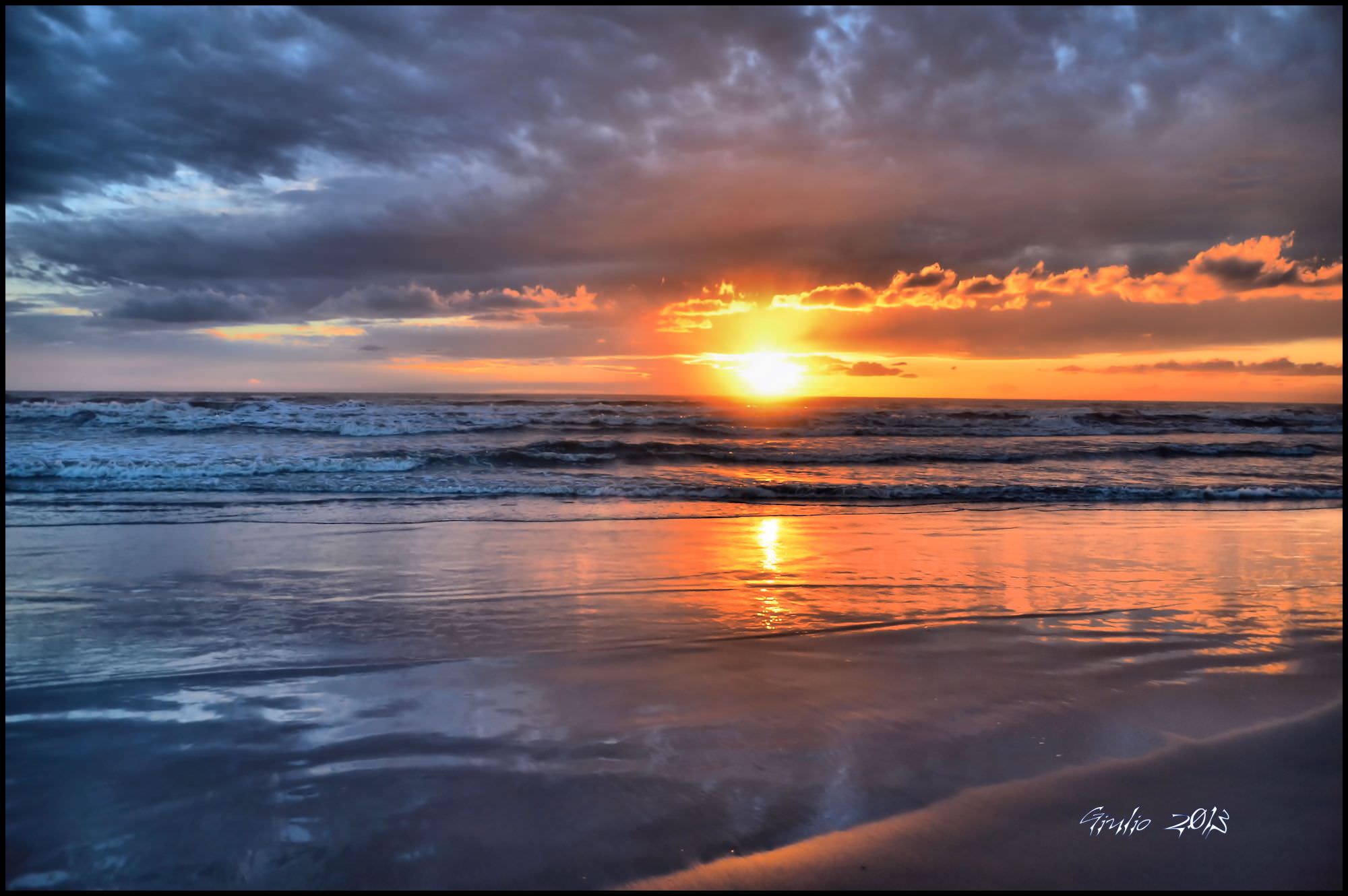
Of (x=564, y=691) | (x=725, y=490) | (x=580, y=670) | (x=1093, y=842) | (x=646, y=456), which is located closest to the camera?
(x=1093, y=842)

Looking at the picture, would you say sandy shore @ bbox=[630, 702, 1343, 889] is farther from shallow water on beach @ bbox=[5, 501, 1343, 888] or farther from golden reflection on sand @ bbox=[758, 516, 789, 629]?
golden reflection on sand @ bbox=[758, 516, 789, 629]

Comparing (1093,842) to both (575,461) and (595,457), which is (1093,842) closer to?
(575,461)

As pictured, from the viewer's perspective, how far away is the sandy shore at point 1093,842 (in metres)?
2.24

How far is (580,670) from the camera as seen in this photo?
4000 mm

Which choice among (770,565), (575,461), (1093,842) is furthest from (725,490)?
(1093,842)

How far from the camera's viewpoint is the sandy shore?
224 cm

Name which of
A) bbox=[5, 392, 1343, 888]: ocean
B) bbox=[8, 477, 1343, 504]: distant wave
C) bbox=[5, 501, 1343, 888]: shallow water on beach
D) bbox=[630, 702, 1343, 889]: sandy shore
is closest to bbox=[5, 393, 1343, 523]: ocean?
bbox=[8, 477, 1343, 504]: distant wave

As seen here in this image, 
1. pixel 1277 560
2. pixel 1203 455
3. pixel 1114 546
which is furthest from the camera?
pixel 1203 455

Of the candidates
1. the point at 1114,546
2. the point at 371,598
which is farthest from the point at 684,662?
the point at 1114,546

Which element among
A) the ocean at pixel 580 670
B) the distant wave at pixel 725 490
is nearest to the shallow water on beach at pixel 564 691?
the ocean at pixel 580 670

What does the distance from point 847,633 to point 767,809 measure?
7.53ft

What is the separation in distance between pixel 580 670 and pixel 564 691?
12.6 inches

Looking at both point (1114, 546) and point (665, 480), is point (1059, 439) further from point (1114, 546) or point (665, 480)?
point (1114, 546)

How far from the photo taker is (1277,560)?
7.17m
